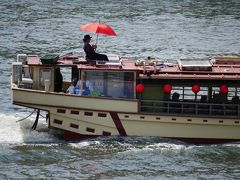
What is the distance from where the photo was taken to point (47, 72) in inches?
1127

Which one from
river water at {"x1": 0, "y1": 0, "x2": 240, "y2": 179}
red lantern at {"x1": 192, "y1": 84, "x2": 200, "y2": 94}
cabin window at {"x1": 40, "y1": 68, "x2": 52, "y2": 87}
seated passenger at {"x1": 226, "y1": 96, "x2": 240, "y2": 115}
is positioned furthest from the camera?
cabin window at {"x1": 40, "y1": 68, "x2": 52, "y2": 87}

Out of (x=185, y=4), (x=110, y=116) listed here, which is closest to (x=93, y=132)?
(x=110, y=116)

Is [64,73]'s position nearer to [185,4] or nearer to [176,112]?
[176,112]

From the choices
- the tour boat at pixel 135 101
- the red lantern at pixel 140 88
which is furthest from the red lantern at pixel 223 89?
the red lantern at pixel 140 88

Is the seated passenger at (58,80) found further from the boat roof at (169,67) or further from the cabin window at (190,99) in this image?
the cabin window at (190,99)

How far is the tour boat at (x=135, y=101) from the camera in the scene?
1099 inches

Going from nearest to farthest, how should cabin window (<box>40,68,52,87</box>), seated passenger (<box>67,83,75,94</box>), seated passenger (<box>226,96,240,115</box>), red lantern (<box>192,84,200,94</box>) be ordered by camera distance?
red lantern (<box>192,84,200,94</box>) < seated passenger (<box>226,96,240,115</box>) < seated passenger (<box>67,83,75,94</box>) < cabin window (<box>40,68,52,87</box>)

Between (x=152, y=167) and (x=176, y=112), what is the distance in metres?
2.61

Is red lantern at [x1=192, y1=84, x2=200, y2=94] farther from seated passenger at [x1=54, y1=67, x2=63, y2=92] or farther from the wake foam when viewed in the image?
the wake foam

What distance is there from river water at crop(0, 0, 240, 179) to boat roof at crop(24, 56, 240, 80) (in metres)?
2.22

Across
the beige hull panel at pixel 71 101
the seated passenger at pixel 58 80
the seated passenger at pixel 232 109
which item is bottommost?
the seated passenger at pixel 232 109

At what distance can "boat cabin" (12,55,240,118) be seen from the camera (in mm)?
28047

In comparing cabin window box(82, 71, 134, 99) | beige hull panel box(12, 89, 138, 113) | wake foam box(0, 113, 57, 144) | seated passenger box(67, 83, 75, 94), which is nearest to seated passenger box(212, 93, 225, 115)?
beige hull panel box(12, 89, 138, 113)

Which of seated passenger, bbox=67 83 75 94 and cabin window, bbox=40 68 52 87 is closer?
seated passenger, bbox=67 83 75 94
